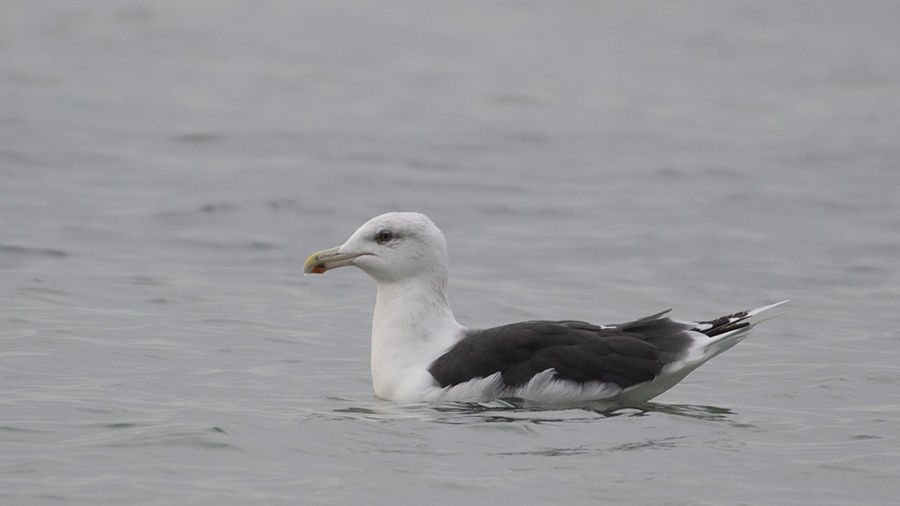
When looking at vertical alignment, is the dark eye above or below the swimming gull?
above

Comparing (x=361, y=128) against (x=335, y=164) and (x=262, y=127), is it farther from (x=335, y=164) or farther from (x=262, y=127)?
(x=335, y=164)

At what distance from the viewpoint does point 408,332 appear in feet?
27.8

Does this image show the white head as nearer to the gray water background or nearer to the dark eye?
the dark eye

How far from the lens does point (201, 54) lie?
29.7 m

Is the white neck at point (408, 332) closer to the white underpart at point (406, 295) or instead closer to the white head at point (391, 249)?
the white underpart at point (406, 295)

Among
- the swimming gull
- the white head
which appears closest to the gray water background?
the swimming gull

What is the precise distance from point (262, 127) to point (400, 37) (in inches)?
395

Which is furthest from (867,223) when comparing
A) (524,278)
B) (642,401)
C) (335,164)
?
(642,401)

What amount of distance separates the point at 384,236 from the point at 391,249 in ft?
0.35

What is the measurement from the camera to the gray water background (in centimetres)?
689

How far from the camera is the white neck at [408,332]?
27.4ft

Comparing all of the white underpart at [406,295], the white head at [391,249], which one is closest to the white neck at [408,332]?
the white underpart at [406,295]

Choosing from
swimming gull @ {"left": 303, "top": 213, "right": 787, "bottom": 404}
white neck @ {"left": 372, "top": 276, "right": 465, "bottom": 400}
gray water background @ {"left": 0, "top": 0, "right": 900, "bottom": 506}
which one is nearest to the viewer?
gray water background @ {"left": 0, "top": 0, "right": 900, "bottom": 506}

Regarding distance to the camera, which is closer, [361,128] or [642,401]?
[642,401]
